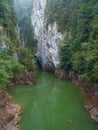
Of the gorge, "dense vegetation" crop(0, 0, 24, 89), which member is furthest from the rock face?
"dense vegetation" crop(0, 0, 24, 89)

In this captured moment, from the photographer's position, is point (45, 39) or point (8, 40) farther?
point (45, 39)

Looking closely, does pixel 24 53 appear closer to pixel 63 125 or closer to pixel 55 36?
pixel 55 36

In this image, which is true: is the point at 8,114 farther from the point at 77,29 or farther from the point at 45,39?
the point at 45,39

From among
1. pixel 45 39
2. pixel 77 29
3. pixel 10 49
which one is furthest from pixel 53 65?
pixel 10 49

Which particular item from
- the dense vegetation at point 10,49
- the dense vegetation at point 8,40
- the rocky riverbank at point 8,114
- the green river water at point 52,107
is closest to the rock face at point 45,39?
the dense vegetation at point 10,49

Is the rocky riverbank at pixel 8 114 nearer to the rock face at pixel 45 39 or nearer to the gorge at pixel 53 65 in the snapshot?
the gorge at pixel 53 65

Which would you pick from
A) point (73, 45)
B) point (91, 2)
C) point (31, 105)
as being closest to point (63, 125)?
point (31, 105)
